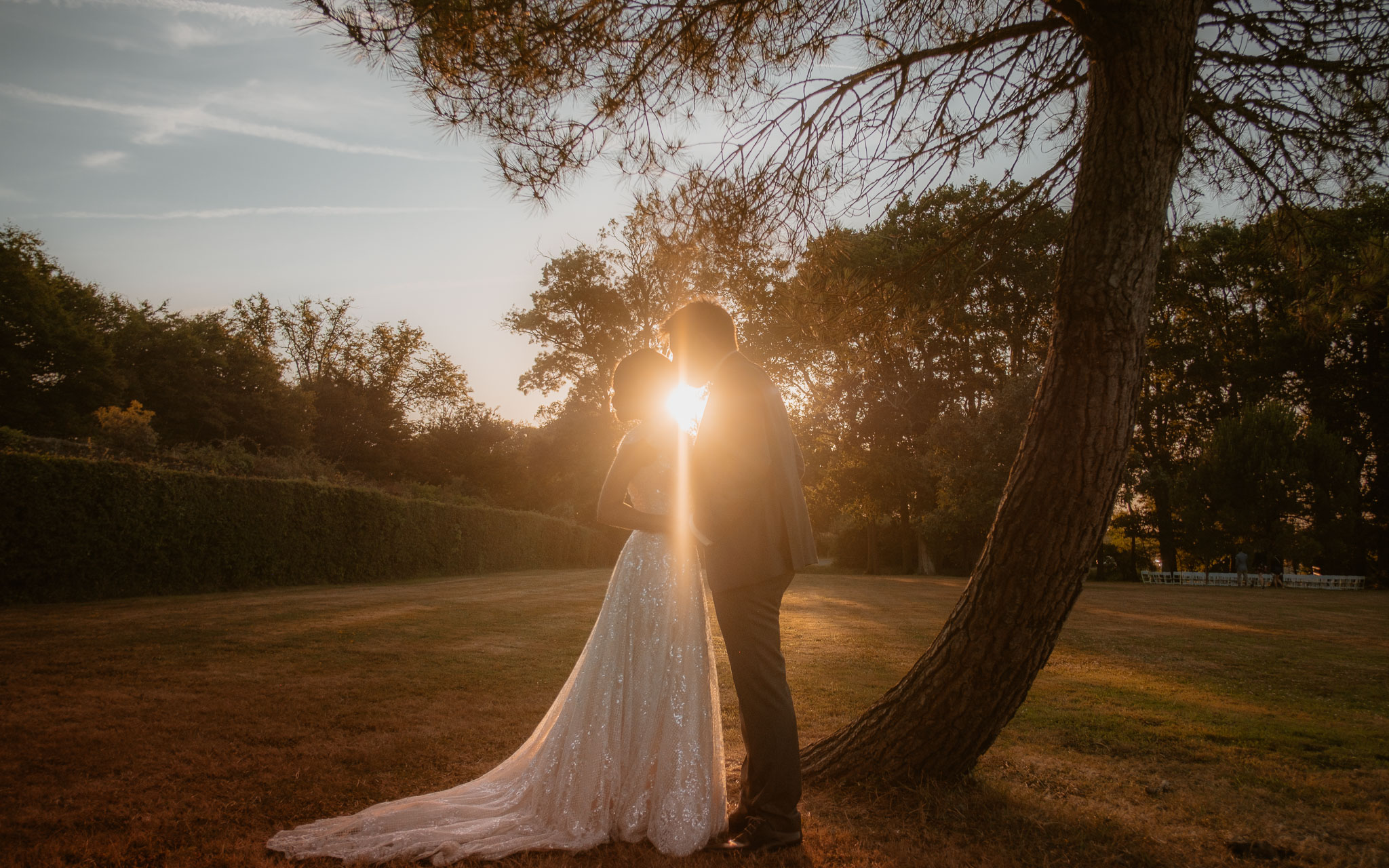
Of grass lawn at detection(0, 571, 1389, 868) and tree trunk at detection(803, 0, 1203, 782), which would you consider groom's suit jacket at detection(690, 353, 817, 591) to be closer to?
tree trunk at detection(803, 0, 1203, 782)

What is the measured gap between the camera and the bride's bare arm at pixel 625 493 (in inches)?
119

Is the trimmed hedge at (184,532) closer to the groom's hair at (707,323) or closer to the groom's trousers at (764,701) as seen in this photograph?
the groom's hair at (707,323)

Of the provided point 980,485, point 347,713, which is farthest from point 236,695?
point 980,485

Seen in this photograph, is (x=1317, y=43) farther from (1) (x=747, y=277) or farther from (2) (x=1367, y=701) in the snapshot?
(2) (x=1367, y=701)

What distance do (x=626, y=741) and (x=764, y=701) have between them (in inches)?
25.4

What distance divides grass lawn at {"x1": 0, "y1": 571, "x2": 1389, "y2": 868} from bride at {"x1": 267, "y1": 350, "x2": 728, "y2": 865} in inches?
6.2

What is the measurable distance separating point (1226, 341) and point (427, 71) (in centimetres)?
665

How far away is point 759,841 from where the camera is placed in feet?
8.48

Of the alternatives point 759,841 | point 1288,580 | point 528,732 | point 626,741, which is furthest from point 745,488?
point 1288,580

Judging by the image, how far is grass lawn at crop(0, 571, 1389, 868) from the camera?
8.64ft

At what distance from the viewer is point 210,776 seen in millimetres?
3273

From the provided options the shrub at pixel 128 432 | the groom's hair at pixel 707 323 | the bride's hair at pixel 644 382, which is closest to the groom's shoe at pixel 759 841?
the bride's hair at pixel 644 382

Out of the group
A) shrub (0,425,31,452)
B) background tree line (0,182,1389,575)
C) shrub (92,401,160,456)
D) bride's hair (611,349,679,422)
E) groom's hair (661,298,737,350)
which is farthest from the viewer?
background tree line (0,182,1389,575)

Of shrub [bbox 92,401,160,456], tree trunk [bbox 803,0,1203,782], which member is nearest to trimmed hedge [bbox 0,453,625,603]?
shrub [bbox 92,401,160,456]
